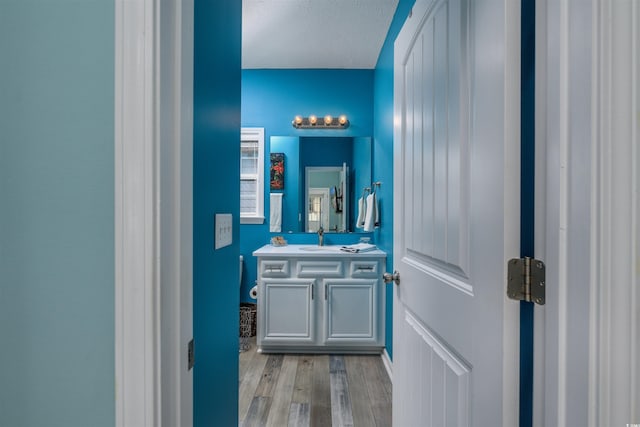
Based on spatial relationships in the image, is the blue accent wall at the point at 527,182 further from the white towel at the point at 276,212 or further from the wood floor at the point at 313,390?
the white towel at the point at 276,212

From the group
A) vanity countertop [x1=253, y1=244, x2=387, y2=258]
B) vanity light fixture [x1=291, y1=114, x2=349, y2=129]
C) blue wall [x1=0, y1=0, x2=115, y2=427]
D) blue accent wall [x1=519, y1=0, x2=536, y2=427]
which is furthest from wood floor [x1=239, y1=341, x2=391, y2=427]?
vanity light fixture [x1=291, y1=114, x2=349, y2=129]

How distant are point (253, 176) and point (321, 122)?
2.95ft

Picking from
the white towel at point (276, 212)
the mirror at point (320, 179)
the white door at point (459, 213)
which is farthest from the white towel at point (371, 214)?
the white door at point (459, 213)

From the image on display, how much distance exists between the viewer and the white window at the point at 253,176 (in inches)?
130

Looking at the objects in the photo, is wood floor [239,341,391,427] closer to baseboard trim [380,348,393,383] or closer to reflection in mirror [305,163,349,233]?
baseboard trim [380,348,393,383]

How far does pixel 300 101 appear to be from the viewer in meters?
3.34

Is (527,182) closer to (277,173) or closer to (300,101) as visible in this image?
(277,173)

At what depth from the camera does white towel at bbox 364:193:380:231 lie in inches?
118

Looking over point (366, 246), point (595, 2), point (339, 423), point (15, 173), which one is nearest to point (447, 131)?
point (595, 2)

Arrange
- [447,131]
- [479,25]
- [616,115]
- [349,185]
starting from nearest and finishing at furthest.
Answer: [616,115] < [479,25] < [447,131] < [349,185]

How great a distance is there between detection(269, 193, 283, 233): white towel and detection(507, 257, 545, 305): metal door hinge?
2773 millimetres

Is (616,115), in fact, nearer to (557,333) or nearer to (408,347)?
(557,333)

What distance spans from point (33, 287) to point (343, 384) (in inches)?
83.3

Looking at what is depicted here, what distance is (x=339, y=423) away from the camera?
71.9 inches
